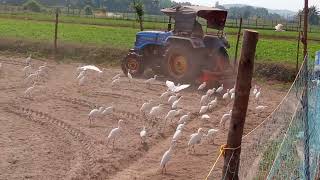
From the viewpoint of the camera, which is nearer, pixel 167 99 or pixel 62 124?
pixel 62 124

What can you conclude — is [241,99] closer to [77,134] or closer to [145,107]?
[77,134]

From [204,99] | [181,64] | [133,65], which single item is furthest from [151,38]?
[204,99]

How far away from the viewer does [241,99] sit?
4.93 metres

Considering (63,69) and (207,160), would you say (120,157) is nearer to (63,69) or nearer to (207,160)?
(207,160)

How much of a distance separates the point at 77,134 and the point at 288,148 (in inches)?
153

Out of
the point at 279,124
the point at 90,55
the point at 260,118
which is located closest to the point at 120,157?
the point at 279,124

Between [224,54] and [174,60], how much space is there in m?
1.45

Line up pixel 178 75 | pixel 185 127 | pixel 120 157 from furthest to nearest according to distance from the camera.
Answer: pixel 178 75
pixel 185 127
pixel 120 157

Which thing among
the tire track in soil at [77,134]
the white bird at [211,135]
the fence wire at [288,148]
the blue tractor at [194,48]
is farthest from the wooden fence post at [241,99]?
the blue tractor at [194,48]

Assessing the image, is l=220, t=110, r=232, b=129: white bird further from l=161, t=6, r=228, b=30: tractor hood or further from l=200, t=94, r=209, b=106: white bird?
l=161, t=6, r=228, b=30: tractor hood

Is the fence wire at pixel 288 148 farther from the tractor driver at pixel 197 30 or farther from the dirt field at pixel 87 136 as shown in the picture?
the tractor driver at pixel 197 30

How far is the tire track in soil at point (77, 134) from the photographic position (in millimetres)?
7086

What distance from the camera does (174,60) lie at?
578 inches

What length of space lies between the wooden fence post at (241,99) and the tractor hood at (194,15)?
9353 mm
